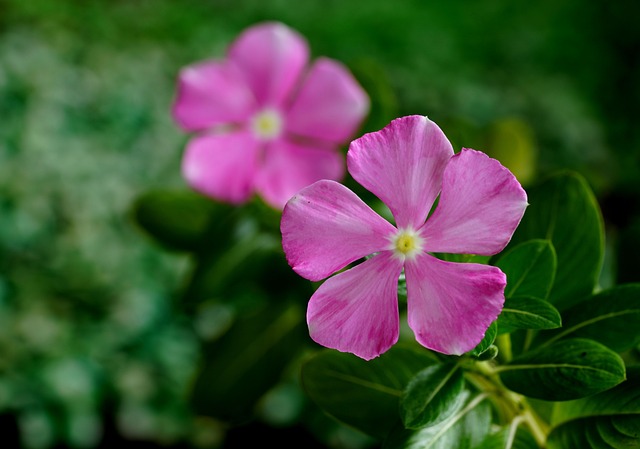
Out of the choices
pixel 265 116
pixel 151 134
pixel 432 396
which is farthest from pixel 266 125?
pixel 151 134

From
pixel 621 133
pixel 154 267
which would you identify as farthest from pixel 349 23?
pixel 154 267

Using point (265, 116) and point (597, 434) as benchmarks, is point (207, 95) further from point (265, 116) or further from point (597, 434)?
point (597, 434)

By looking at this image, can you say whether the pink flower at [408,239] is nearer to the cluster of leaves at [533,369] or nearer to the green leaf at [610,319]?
the cluster of leaves at [533,369]

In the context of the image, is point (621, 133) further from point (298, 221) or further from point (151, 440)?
point (298, 221)

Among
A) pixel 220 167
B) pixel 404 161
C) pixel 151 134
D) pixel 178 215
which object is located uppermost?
pixel 404 161

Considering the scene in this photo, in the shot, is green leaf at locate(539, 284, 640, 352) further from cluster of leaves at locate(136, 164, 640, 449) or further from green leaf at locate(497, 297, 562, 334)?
green leaf at locate(497, 297, 562, 334)
